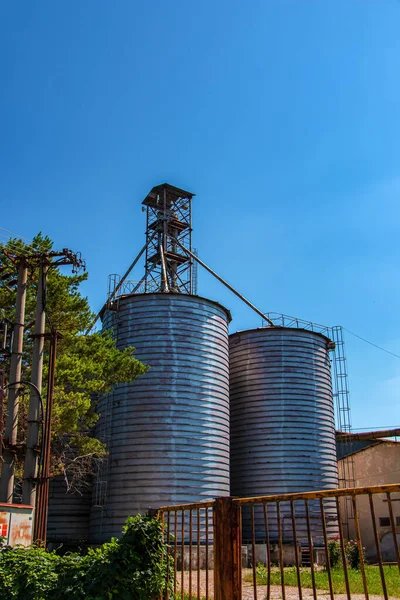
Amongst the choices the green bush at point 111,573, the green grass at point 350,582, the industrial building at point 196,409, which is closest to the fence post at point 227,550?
the green bush at point 111,573

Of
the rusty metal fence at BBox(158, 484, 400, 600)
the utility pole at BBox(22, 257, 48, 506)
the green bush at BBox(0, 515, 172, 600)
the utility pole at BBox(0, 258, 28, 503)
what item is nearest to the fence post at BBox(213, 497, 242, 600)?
the rusty metal fence at BBox(158, 484, 400, 600)

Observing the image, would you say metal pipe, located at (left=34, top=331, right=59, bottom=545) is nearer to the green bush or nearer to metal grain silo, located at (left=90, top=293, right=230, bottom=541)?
the green bush

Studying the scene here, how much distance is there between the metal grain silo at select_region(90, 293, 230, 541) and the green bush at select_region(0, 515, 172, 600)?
499 inches

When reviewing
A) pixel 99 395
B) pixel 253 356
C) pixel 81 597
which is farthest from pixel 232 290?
pixel 81 597

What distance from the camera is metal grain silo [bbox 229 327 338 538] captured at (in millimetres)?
25344

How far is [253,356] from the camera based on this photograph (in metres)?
27.3

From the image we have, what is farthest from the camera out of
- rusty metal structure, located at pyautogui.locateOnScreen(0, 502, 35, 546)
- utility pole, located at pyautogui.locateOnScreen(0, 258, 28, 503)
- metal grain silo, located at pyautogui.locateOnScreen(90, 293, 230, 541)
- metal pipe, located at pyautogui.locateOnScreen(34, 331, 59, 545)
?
metal grain silo, located at pyautogui.locateOnScreen(90, 293, 230, 541)

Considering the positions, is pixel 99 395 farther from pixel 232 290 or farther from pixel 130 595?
pixel 130 595

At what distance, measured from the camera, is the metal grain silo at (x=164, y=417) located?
2131 centimetres

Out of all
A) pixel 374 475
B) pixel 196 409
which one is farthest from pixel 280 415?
pixel 374 475

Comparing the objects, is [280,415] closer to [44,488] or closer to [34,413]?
[34,413]

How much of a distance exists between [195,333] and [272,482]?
713cm

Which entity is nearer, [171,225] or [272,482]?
[272,482]

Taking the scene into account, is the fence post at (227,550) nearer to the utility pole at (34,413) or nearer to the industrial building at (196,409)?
the utility pole at (34,413)
